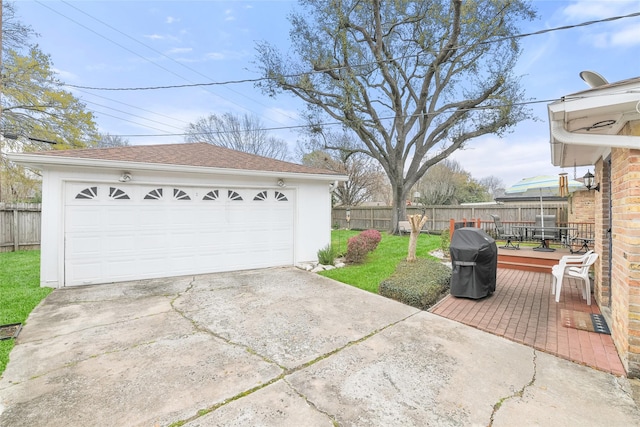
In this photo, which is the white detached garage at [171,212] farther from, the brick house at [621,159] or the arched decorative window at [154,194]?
the brick house at [621,159]

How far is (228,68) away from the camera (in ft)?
42.7

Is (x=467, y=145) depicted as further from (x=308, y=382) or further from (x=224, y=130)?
(x=224, y=130)

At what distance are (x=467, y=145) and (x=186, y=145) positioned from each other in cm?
1461

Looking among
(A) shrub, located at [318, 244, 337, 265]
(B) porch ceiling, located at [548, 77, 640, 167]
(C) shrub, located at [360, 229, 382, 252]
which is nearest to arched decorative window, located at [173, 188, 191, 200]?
(A) shrub, located at [318, 244, 337, 265]

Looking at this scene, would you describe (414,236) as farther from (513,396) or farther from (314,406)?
(314,406)

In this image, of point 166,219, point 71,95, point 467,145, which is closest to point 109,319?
point 166,219

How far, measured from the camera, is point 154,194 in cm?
632

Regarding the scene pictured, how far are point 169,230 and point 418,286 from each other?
5.54 metres

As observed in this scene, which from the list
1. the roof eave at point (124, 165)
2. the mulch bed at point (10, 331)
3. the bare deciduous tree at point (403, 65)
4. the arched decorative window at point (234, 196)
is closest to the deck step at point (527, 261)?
the roof eave at point (124, 165)

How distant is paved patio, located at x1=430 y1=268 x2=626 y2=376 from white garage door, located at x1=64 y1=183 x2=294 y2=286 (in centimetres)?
463

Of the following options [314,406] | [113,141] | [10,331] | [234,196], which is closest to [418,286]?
[314,406]

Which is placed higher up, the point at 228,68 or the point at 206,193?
the point at 228,68

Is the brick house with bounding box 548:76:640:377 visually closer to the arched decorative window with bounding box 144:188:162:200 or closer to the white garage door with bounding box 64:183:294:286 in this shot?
the white garage door with bounding box 64:183:294:286

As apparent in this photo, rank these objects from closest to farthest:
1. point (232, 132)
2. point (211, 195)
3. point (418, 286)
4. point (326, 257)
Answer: point (418, 286), point (211, 195), point (326, 257), point (232, 132)
